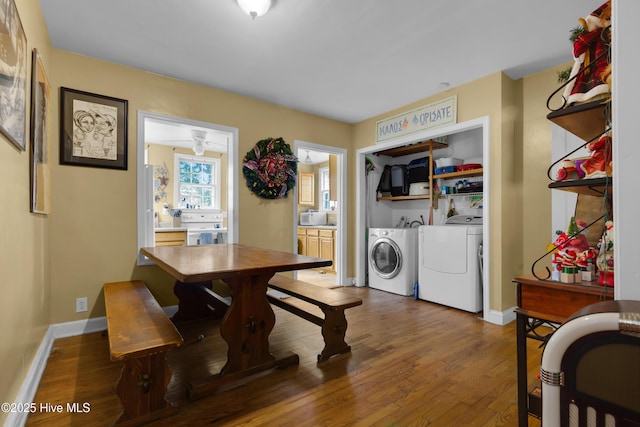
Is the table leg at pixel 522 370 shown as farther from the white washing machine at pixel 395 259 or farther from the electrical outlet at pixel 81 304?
the electrical outlet at pixel 81 304

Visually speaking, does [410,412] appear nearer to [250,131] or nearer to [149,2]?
[149,2]

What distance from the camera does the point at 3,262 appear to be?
4.40 ft

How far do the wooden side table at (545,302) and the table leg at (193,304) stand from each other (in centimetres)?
244

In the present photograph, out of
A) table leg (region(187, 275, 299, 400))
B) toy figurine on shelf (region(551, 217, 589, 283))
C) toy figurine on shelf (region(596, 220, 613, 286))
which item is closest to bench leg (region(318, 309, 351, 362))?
table leg (region(187, 275, 299, 400))

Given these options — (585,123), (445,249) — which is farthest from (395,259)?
(585,123)

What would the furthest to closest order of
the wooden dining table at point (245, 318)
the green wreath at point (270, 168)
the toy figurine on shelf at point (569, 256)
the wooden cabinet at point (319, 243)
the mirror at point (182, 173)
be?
the wooden cabinet at point (319, 243) < the mirror at point (182, 173) < the green wreath at point (270, 168) < the wooden dining table at point (245, 318) < the toy figurine on shelf at point (569, 256)

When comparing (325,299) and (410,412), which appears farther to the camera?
(325,299)

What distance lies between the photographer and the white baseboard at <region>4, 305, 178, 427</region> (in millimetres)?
1532

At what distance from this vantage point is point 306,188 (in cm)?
694

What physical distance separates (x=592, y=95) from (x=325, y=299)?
6.14 ft

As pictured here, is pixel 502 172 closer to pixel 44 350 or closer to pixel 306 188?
pixel 44 350

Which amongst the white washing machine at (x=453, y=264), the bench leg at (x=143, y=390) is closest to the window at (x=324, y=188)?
the white washing machine at (x=453, y=264)

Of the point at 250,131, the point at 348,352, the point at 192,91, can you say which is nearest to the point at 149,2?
the point at 192,91

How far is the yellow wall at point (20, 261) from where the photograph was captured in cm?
138
